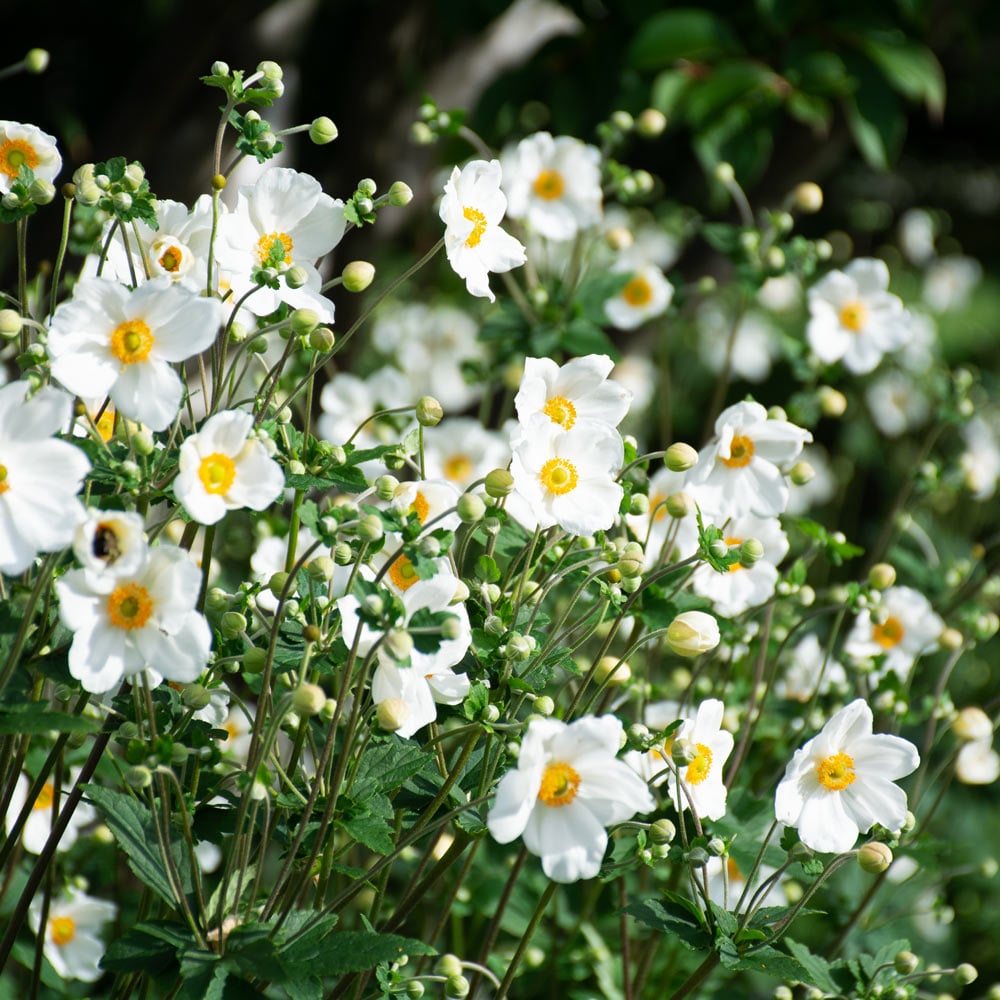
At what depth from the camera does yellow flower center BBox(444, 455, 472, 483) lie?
1829 mm

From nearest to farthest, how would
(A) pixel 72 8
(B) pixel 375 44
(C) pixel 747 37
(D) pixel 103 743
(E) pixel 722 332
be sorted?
(D) pixel 103 743 < (C) pixel 747 37 < (B) pixel 375 44 < (A) pixel 72 8 < (E) pixel 722 332

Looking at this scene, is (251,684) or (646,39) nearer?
(251,684)

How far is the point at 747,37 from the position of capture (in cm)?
218

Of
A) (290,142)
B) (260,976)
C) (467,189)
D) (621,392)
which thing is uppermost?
(467,189)

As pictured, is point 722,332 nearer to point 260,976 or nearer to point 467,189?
point 467,189

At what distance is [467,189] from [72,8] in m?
2.03

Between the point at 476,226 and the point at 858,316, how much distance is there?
2.62 feet

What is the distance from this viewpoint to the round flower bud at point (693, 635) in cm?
106

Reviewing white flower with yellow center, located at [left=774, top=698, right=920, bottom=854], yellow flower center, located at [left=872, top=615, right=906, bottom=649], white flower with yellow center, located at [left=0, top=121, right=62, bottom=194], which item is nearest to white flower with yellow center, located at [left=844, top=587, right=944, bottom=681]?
yellow flower center, located at [left=872, top=615, right=906, bottom=649]

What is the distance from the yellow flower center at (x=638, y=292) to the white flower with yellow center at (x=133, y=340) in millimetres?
1003

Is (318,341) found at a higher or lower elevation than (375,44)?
higher

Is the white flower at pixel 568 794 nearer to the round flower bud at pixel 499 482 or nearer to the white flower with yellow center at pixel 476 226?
the round flower bud at pixel 499 482

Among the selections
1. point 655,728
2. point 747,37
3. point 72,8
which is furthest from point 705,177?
point 655,728

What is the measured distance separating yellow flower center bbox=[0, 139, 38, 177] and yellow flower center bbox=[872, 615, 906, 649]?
3.74 ft
